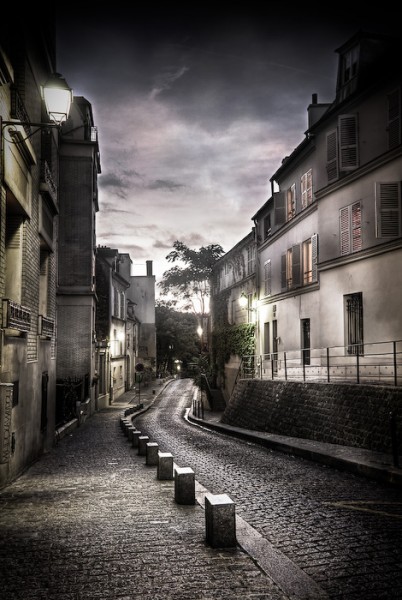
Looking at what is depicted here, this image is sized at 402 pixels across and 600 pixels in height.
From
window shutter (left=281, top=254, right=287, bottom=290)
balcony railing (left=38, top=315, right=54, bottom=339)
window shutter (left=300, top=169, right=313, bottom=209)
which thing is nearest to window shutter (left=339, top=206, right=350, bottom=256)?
window shutter (left=300, top=169, right=313, bottom=209)

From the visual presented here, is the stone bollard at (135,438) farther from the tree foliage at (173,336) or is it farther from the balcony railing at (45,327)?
the tree foliage at (173,336)

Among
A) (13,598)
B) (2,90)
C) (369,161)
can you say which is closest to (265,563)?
(13,598)

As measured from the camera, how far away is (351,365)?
1539 centimetres

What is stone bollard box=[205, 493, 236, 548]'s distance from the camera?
212 inches

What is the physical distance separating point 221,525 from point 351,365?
1087 centimetres

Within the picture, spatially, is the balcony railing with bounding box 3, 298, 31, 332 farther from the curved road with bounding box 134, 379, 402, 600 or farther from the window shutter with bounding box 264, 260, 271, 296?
the window shutter with bounding box 264, 260, 271, 296

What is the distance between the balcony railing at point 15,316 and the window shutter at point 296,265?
14.5 metres

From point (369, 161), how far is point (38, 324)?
1148 centimetres

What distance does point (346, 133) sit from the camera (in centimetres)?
1772

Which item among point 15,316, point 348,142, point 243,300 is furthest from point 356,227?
point 15,316

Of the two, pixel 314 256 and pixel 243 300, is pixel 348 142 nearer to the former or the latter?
pixel 314 256

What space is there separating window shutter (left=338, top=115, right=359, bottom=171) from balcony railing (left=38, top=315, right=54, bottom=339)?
36.3 ft

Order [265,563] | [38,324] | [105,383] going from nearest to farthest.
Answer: [265,563] → [38,324] → [105,383]

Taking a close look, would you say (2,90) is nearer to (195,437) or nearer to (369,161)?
(369,161)
